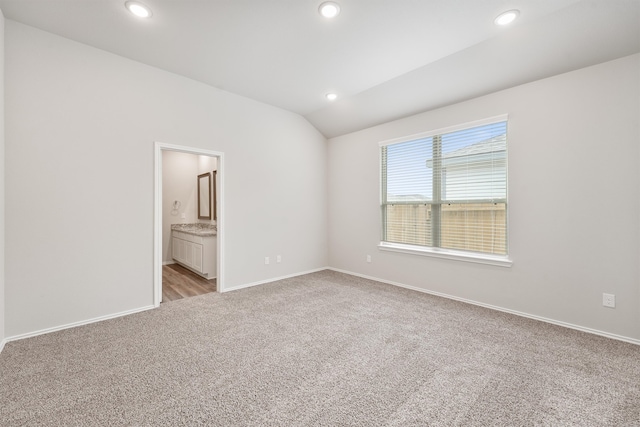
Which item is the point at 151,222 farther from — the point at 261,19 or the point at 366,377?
the point at 366,377

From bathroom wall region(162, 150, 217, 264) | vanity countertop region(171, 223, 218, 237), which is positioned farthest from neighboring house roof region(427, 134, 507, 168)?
bathroom wall region(162, 150, 217, 264)

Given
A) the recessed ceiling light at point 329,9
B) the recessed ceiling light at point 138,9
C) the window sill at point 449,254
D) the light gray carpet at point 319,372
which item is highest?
the recessed ceiling light at point 138,9

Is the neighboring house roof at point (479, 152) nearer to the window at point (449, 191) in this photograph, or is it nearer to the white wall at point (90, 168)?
the window at point (449, 191)

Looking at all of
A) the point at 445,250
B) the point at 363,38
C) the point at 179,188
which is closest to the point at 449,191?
the point at 445,250

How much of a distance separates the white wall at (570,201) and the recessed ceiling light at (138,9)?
3.51 meters

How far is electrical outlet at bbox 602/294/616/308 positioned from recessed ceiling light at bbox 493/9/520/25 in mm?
2687

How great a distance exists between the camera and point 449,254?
12.1 ft

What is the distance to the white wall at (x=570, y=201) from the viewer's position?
2.51 m

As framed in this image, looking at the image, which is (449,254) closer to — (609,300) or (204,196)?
(609,300)

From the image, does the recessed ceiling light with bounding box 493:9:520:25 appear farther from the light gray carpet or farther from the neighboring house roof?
the light gray carpet

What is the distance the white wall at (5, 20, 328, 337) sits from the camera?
101 inches

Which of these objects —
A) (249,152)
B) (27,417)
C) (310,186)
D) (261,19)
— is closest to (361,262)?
(310,186)

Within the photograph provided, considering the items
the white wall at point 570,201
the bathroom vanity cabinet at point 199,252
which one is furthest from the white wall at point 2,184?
the white wall at point 570,201

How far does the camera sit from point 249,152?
167 inches
